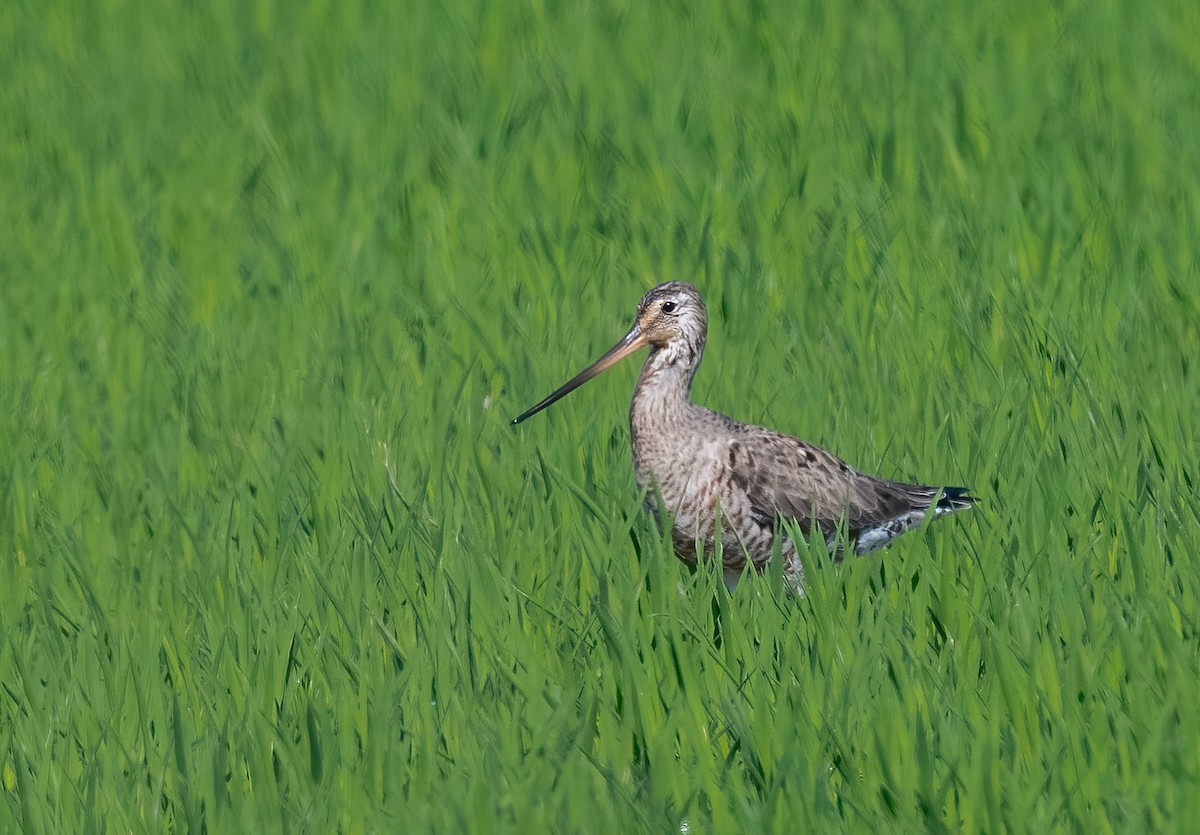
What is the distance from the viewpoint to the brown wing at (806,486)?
17.9 ft

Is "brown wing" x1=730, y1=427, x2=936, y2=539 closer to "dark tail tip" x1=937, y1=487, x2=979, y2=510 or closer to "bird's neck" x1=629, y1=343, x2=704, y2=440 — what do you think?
"dark tail tip" x1=937, y1=487, x2=979, y2=510

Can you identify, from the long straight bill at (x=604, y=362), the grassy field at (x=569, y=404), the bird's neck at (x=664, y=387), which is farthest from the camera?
the long straight bill at (x=604, y=362)

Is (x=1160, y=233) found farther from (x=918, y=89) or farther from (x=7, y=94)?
(x=7, y=94)

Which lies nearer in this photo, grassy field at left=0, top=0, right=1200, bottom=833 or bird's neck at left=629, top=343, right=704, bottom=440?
grassy field at left=0, top=0, right=1200, bottom=833

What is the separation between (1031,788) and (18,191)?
581cm

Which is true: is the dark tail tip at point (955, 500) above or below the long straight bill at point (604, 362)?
below

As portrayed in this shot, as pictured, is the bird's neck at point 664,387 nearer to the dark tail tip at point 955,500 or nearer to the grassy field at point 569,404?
the grassy field at point 569,404

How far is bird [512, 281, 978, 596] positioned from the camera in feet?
17.8

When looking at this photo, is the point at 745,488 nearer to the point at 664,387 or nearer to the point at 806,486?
the point at 806,486

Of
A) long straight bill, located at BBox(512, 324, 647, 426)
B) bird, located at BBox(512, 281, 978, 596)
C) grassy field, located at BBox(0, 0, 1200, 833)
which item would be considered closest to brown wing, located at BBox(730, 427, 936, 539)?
bird, located at BBox(512, 281, 978, 596)

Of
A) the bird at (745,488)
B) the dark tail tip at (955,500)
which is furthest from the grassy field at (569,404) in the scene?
the bird at (745,488)

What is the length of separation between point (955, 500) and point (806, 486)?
428mm

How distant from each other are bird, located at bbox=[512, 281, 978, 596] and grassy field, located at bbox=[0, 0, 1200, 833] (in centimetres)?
17

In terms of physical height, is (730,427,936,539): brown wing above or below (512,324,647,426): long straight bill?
below
